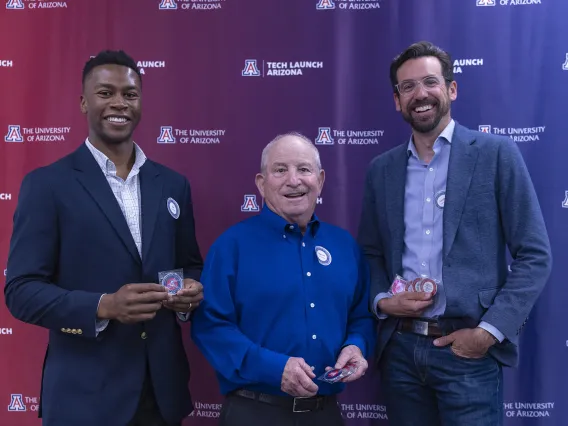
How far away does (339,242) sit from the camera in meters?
2.37

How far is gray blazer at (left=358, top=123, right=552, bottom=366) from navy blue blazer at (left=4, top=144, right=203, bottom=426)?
1.15 metres

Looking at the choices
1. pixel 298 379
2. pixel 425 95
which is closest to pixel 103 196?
pixel 298 379

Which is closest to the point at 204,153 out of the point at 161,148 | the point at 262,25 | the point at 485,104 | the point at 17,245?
the point at 161,148

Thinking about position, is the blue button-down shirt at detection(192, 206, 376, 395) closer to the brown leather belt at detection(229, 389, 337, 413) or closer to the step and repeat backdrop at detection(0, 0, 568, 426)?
the brown leather belt at detection(229, 389, 337, 413)

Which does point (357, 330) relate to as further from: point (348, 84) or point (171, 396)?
point (348, 84)

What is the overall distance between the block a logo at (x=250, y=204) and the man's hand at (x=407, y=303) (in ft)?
3.80

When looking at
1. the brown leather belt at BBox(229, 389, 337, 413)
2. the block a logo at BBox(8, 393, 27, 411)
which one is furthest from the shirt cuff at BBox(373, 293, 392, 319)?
the block a logo at BBox(8, 393, 27, 411)

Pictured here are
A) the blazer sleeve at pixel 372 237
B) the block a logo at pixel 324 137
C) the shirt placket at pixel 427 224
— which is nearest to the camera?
the shirt placket at pixel 427 224

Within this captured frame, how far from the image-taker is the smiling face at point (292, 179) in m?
2.22

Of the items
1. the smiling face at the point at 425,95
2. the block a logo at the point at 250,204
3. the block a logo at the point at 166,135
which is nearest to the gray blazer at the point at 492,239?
the smiling face at the point at 425,95

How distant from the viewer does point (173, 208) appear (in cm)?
238

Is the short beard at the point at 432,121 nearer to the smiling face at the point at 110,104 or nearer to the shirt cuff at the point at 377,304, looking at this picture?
the shirt cuff at the point at 377,304

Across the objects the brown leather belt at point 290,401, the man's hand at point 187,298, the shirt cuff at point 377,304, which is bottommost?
the brown leather belt at point 290,401

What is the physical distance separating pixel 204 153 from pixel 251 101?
0.41 metres
